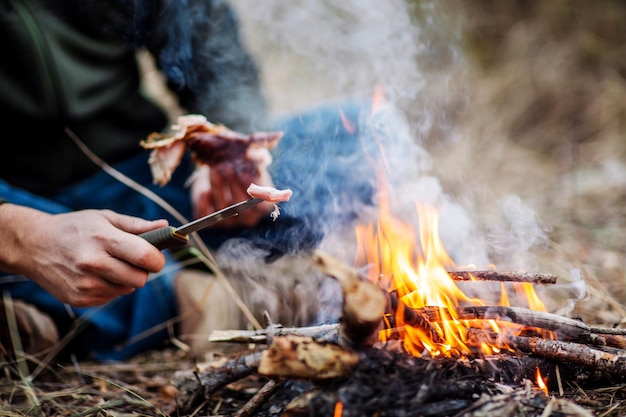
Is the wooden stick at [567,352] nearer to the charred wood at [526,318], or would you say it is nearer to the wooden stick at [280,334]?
the charred wood at [526,318]

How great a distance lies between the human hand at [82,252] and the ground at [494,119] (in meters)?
0.33

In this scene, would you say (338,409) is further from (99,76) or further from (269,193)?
(99,76)

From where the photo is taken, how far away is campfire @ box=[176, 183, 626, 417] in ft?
3.18

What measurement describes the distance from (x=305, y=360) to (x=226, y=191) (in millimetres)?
976

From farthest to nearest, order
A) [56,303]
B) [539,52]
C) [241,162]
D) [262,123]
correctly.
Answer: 1. [539,52]
2. [262,123]
3. [56,303]
4. [241,162]

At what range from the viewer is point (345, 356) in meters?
0.99

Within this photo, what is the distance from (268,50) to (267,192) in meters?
4.67

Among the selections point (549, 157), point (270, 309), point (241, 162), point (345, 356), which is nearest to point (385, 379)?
point (345, 356)

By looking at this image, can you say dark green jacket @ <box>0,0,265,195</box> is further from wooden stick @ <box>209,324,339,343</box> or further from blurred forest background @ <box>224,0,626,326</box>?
wooden stick @ <box>209,324,339,343</box>

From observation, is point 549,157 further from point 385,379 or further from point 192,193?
point 385,379

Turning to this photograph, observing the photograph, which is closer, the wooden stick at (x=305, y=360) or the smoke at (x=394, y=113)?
the wooden stick at (x=305, y=360)

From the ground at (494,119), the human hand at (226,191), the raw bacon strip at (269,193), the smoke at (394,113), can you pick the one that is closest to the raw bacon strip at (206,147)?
the human hand at (226,191)

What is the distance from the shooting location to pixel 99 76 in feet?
7.67

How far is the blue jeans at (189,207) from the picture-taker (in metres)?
1.89
